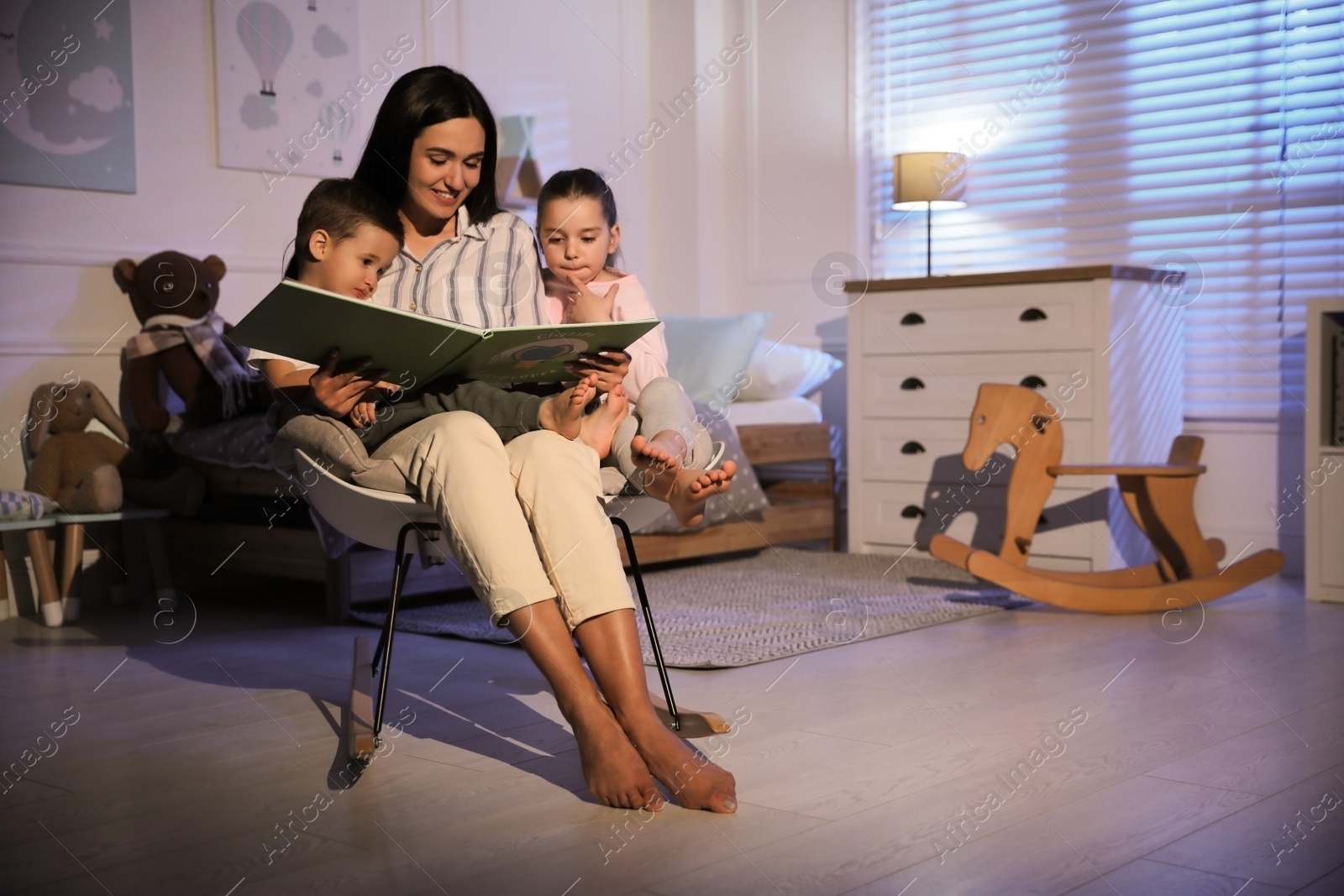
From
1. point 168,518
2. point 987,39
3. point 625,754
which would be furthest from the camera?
point 987,39

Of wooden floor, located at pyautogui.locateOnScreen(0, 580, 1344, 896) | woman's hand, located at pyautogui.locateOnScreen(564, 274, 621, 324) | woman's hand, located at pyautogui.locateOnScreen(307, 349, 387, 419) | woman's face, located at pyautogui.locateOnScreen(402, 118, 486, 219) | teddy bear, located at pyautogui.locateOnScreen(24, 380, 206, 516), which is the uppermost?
woman's face, located at pyautogui.locateOnScreen(402, 118, 486, 219)

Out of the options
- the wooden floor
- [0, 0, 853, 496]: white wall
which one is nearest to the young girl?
the wooden floor

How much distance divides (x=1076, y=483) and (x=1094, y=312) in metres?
0.43

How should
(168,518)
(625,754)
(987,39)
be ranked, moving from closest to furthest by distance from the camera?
(625,754) < (168,518) < (987,39)

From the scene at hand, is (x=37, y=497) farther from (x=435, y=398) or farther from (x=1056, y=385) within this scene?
(x=1056, y=385)

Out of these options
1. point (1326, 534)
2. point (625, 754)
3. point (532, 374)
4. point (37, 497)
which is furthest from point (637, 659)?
point (1326, 534)

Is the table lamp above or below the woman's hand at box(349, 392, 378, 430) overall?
above

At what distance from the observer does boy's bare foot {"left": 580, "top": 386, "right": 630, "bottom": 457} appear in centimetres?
166

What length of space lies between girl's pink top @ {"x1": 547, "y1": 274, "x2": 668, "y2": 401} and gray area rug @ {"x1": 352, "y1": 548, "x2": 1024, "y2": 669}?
24.8 inches

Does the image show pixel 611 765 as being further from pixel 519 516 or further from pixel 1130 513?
pixel 1130 513

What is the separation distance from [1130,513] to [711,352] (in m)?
1.31

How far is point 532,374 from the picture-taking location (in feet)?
5.40

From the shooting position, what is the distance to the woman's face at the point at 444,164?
71.3 inches

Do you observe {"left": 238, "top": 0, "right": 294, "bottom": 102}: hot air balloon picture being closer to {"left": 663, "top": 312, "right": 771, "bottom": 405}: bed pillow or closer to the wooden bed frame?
the wooden bed frame
